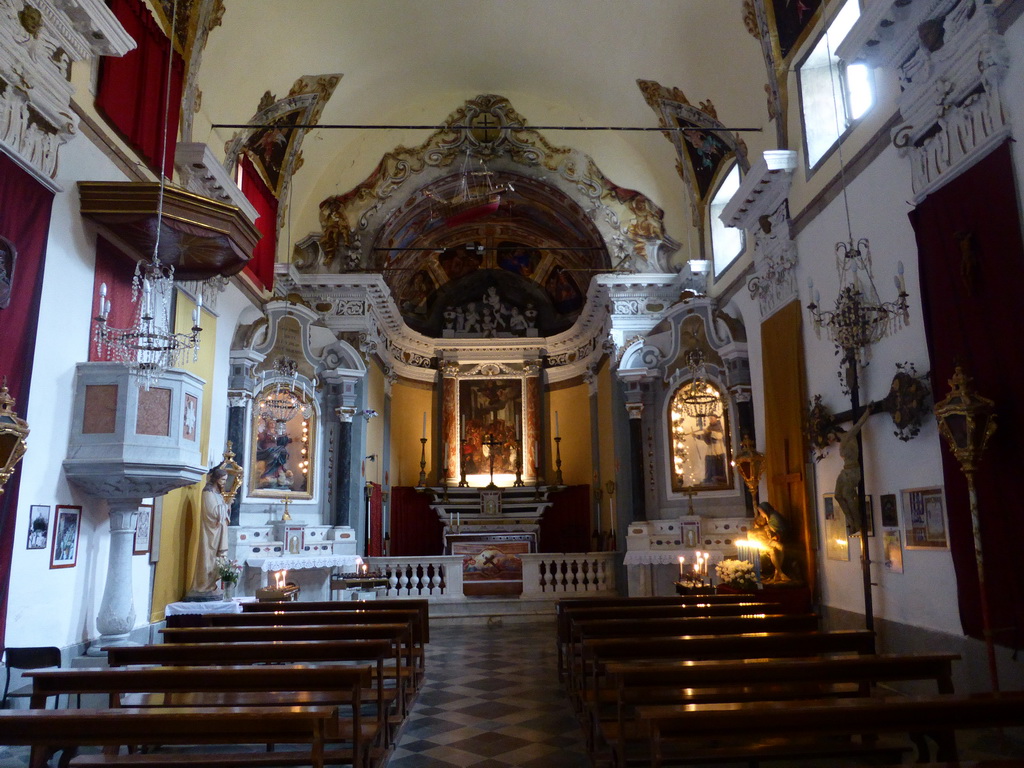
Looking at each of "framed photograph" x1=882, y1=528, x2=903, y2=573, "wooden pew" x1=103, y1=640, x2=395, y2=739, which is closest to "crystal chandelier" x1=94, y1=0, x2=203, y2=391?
"wooden pew" x1=103, y1=640, x2=395, y2=739

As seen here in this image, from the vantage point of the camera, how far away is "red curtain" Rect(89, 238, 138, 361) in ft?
25.2

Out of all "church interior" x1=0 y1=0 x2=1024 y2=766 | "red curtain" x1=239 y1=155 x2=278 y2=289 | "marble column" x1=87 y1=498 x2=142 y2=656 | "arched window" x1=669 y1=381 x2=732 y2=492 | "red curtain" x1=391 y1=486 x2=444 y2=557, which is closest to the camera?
"church interior" x1=0 y1=0 x2=1024 y2=766

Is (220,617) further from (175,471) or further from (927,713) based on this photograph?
(927,713)

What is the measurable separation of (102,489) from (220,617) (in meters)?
1.58

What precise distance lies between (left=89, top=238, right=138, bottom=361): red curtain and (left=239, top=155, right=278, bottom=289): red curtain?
15.2ft

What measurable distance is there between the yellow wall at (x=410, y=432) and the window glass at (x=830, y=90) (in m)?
11.7

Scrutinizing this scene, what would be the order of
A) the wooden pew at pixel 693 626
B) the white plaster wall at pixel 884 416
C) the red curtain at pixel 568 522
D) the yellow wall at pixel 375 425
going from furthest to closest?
the red curtain at pixel 568 522 → the yellow wall at pixel 375 425 → the white plaster wall at pixel 884 416 → the wooden pew at pixel 693 626

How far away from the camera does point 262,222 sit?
13797 mm

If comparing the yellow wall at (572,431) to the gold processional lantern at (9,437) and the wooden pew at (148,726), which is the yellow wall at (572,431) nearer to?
the gold processional lantern at (9,437)

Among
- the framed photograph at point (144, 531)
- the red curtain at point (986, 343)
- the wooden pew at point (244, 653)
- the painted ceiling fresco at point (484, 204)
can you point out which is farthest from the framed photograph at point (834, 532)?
the framed photograph at point (144, 531)

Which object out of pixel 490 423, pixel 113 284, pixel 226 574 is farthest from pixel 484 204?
pixel 113 284

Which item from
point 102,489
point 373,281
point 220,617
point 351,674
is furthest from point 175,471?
point 373,281

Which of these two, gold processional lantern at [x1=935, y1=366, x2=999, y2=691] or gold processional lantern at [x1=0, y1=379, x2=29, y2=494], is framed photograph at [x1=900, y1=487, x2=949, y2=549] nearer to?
gold processional lantern at [x1=935, y1=366, x2=999, y2=691]

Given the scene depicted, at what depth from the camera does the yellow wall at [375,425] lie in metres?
15.8
